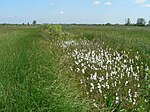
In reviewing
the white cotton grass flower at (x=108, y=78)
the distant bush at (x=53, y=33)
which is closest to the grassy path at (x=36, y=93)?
the white cotton grass flower at (x=108, y=78)

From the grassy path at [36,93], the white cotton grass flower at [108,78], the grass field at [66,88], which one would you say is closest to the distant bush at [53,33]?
the white cotton grass flower at [108,78]

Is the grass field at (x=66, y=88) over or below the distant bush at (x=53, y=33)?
over

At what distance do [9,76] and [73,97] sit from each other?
1.37 metres

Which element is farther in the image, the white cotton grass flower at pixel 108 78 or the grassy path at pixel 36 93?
the white cotton grass flower at pixel 108 78

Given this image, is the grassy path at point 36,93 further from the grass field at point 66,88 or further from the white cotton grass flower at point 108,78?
the white cotton grass flower at point 108,78

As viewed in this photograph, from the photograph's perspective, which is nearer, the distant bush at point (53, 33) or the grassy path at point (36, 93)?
the grassy path at point (36, 93)

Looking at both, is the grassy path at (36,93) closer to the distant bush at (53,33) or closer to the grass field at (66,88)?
the grass field at (66,88)

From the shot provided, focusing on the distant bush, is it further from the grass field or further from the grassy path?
the grassy path

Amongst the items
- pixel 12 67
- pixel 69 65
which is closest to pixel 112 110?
pixel 12 67

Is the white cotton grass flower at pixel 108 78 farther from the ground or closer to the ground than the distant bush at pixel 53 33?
farther from the ground

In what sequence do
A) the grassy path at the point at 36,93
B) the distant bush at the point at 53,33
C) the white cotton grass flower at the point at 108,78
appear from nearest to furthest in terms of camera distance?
1. the grassy path at the point at 36,93
2. the white cotton grass flower at the point at 108,78
3. the distant bush at the point at 53,33

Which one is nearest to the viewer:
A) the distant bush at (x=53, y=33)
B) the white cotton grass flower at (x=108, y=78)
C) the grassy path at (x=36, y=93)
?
the grassy path at (x=36, y=93)

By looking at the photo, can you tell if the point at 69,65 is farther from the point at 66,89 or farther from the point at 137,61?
the point at 66,89

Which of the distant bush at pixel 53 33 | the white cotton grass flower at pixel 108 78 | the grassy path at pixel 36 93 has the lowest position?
the distant bush at pixel 53 33
